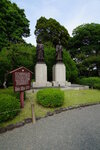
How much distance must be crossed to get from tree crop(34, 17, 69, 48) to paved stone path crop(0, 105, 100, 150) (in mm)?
19227

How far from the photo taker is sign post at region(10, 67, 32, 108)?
6.03m

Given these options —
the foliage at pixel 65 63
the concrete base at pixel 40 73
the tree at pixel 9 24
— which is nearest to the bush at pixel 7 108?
the concrete base at pixel 40 73

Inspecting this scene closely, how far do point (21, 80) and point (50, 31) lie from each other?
1890 cm

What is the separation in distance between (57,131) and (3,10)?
51.2 ft

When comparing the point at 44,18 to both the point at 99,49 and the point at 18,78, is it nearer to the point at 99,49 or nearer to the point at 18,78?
the point at 99,49

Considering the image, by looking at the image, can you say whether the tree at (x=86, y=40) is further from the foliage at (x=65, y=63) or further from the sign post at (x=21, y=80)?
the sign post at (x=21, y=80)

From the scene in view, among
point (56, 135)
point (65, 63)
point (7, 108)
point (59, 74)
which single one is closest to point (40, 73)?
point (59, 74)

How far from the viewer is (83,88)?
12.1m

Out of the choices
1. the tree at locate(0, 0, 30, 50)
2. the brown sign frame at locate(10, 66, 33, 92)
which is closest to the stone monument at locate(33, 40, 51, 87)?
the tree at locate(0, 0, 30, 50)

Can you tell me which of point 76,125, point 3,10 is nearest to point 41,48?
point 3,10

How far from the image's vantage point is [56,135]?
13.1ft

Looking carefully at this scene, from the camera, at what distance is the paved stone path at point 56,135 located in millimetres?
3384

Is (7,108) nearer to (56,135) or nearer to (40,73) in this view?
(56,135)

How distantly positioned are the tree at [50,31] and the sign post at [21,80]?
16.9 meters
